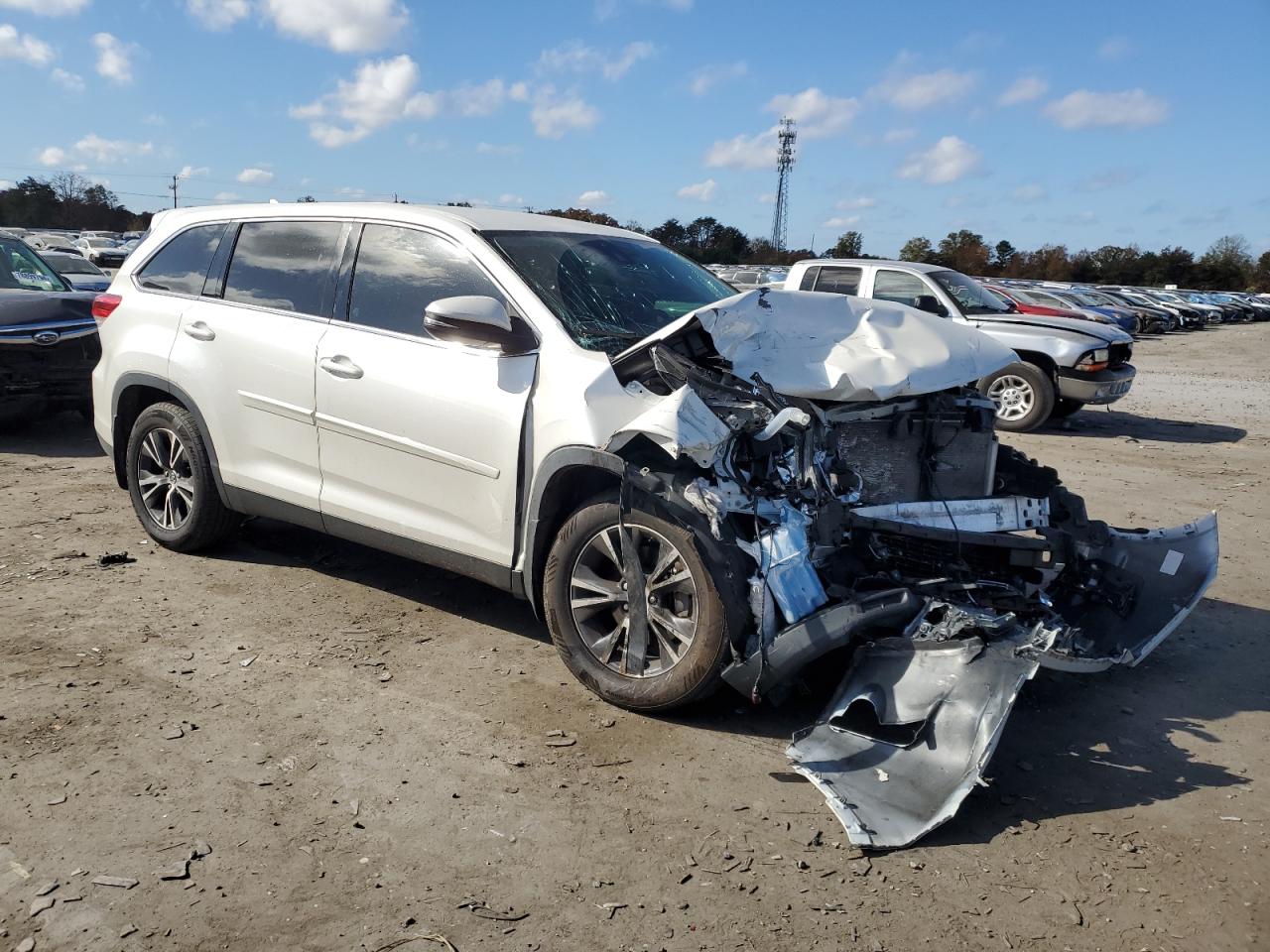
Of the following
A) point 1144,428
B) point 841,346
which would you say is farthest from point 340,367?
point 1144,428

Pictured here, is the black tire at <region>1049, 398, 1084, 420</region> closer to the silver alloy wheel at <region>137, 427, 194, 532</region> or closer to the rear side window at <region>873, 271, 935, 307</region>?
the rear side window at <region>873, 271, 935, 307</region>

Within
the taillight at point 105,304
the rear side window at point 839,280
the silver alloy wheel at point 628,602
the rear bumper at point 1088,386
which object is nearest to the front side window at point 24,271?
the taillight at point 105,304

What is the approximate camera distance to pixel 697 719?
392 centimetres

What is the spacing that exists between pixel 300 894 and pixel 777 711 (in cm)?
198

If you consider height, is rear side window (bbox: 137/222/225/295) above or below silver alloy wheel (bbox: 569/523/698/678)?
above

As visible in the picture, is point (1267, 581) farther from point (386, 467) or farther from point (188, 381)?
point (188, 381)

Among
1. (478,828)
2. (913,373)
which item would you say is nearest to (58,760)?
(478,828)

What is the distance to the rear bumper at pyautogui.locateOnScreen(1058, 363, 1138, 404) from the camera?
11.5 metres

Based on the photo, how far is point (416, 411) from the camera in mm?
4289

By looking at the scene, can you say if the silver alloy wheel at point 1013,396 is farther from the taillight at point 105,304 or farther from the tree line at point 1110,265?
the tree line at point 1110,265

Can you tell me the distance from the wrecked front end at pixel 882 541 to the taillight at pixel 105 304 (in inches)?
136

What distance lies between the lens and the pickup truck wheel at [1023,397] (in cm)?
1164

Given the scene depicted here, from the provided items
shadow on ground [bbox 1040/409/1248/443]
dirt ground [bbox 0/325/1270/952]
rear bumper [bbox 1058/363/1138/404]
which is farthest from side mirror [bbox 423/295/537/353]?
shadow on ground [bbox 1040/409/1248/443]

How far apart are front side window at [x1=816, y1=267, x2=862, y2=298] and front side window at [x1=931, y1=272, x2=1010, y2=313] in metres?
0.94
